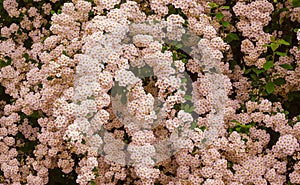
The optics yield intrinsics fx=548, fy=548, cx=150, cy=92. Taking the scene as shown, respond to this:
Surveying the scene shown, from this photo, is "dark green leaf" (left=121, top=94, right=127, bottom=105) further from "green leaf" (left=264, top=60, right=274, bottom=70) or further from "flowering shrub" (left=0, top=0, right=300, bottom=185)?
"green leaf" (left=264, top=60, right=274, bottom=70)

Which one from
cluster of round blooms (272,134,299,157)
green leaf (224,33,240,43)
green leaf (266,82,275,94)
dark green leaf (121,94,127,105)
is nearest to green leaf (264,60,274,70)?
green leaf (266,82,275,94)

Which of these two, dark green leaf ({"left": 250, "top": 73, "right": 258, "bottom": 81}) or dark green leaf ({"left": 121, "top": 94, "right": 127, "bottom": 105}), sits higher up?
dark green leaf ({"left": 121, "top": 94, "right": 127, "bottom": 105})

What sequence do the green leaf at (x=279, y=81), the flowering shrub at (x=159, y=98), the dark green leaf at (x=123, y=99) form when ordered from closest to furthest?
1. the flowering shrub at (x=159, y=98)
2. the dark green leaf at (x=123, y=99)
3. the green leaf at (x=279, y=81)

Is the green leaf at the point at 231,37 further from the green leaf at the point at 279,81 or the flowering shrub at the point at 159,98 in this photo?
the green leaf at the point at 279,81

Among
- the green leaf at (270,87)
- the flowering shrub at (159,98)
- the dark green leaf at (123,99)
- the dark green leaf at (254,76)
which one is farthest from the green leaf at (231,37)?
the dark green leaf at (123,99)

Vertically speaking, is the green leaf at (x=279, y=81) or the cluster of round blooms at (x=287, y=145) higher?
the green leaf at (x=279, y=81)

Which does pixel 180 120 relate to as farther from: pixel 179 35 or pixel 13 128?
pixel 13 128

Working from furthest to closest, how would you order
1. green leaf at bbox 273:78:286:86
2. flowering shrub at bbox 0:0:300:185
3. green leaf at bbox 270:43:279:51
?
green leaf at bbox 273:78:286:86 < green leaf at bbox 270:43:279:51 < flowering shrub at bbox 0:0:300:185

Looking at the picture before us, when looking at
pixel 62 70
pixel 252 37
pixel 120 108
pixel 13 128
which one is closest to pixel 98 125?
pixel 120 108
